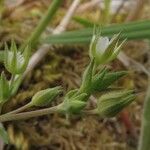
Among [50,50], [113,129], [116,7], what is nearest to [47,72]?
[50,50]

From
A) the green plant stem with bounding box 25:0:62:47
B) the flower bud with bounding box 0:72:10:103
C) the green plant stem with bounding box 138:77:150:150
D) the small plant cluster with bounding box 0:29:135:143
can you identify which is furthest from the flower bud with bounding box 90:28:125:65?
the green plant stem with bounding box 25:0:62:47

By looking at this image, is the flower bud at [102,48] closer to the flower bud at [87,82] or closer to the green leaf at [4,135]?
the flower bud at [87,82]

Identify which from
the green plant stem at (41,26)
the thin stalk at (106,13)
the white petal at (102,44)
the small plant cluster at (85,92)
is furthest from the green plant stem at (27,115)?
the thin stalk at (106,13)

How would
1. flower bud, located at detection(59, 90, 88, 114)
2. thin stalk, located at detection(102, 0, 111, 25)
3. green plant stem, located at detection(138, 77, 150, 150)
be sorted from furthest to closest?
thin stalk, located at detection(102, 0, 111, 25) → green plant stem, located at detection(138, 77, 150, 150) → flower bud, located at detection(59, 90, 88, 114)

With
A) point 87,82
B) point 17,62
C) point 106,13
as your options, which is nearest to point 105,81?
point 87,82

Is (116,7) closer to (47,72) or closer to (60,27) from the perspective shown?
(60,27)

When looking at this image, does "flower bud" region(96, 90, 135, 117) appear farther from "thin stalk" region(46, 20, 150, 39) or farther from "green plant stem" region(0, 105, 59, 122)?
"thin stalk" region(46, 20, 150, 39)

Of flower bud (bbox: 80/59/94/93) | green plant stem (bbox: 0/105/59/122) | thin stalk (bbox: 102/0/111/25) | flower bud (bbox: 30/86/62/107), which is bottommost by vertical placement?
green plant stem (bbox: 0/105/59/122)

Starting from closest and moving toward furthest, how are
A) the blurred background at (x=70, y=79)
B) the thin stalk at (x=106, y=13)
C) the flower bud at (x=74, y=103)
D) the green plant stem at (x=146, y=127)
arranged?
the flower bud at (x=74, y=103)
the green plant stem at (x=146, y=127)
the blurred background at (x=70, y=79)
the thin stalk at (x=106, y=13)
